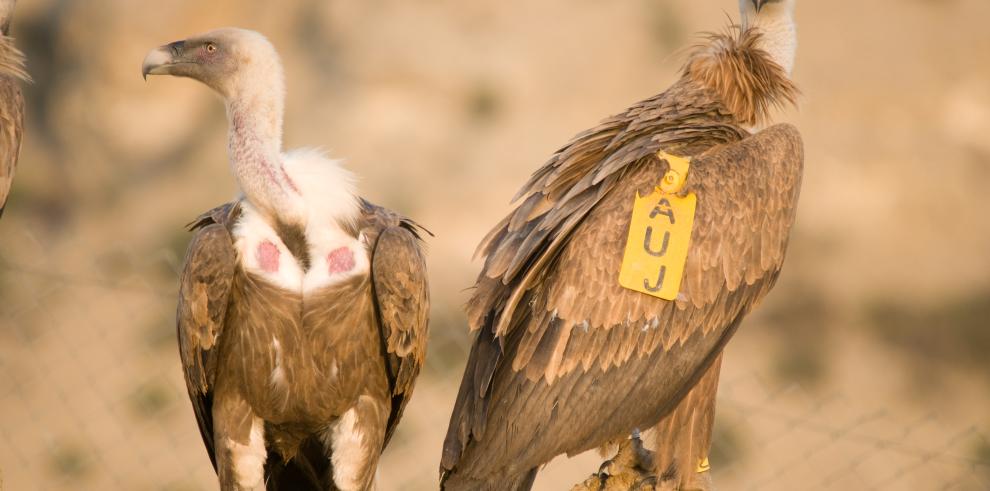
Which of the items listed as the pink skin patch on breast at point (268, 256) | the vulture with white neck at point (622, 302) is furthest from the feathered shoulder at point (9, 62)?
the vulture with white neck at point (622, 302)

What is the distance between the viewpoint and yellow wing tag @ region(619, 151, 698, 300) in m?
4.11

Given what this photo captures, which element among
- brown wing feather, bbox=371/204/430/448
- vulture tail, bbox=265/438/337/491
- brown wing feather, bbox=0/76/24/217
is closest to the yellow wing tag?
brown wing feather, bbox=371/204/430/448

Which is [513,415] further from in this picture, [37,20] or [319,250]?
[37,20]

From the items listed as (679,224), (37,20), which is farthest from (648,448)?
(37,20)

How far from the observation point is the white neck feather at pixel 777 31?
16.2 feet

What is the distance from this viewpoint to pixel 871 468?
9594mm

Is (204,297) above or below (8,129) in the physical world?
below

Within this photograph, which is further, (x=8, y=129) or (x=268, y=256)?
(x=8, y=129)

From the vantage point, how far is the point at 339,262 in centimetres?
442

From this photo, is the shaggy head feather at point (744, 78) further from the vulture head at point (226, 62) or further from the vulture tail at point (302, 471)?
the vulture tail at point (302, 471)

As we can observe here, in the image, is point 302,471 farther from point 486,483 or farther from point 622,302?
point 622,302

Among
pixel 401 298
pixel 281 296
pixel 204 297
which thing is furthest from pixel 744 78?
pixel 204 297

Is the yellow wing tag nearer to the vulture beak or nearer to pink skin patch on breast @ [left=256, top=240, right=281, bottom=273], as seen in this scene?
pink skin patch on breast @ [left=256, top=240, right=281, bottom=273]

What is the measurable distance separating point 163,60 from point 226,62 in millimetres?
217
